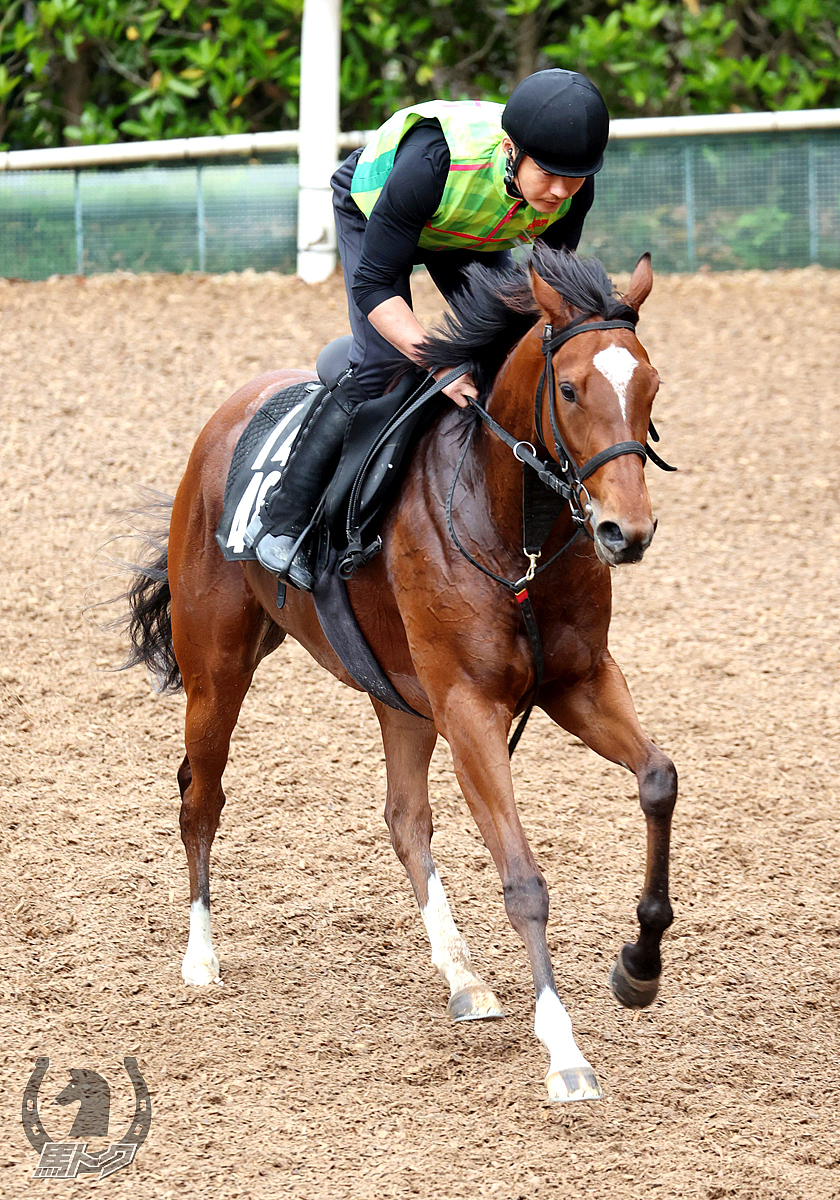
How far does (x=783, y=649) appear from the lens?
7172 mm

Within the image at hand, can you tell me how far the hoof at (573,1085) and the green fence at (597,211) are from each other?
9287 mm

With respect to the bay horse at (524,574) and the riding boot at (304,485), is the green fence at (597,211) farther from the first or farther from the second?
the bay horse at (524,574)

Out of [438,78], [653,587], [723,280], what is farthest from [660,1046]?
[438,78]

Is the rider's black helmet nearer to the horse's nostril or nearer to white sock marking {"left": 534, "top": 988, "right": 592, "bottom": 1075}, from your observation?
the horse's nostril

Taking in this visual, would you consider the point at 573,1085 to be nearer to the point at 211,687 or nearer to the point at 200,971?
the point at 200,971

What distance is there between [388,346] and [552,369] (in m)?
0.89

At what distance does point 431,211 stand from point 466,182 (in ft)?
0.39

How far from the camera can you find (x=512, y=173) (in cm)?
342

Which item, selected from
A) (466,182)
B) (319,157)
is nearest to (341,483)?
(466,182)

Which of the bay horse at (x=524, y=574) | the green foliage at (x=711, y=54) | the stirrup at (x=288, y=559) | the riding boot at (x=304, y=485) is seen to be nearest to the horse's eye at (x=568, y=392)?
the bay horse at (x=524, y=574)

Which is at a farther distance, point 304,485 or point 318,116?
point 318,116

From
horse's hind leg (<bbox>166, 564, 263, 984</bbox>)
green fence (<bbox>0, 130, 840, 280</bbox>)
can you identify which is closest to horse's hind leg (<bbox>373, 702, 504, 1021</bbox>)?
horse's hind leg (<bbox>166, 564, 263, 984</bbox>)

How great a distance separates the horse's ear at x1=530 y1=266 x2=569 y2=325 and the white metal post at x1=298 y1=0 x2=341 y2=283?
28.5 feet

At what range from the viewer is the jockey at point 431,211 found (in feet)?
10.8
